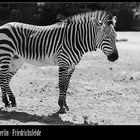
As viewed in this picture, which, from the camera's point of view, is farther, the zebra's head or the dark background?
the dark background

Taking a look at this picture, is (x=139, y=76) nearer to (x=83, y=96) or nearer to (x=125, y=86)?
(x=125, y=86)

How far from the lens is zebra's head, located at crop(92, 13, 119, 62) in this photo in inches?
257

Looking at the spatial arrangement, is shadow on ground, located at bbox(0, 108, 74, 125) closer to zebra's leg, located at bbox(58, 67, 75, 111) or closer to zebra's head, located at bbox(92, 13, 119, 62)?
zebra's leg, located at bbox(58, 67, 75, 111)

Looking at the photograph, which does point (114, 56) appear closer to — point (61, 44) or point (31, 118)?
point (61, 44)

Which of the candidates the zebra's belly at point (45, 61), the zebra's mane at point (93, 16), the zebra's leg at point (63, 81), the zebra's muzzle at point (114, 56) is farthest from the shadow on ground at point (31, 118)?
the zebra's mane at point (93, 16)

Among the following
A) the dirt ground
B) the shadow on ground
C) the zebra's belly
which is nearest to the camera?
the shadow on ground

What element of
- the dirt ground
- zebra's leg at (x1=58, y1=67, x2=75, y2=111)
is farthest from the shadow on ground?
zebra's leg at (x1=58, y1=67, x2=75, y2=111)

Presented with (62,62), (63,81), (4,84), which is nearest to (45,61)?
(62,62)

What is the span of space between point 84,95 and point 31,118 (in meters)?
2.09

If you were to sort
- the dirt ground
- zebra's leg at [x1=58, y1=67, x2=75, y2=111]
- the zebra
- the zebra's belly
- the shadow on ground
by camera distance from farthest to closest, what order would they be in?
1. the zebra's belly
2. zebra's leg at [x1=58, y1=67, x2=75, y2=111]
3. the dirt ground
4. the zebra
5. the shadow on ground

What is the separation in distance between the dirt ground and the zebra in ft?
1.30

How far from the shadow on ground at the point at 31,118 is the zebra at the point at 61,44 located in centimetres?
30

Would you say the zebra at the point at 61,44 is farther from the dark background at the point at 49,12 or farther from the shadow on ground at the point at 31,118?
the dark background at the point at 49,12

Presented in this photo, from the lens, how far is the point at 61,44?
6930 mm
